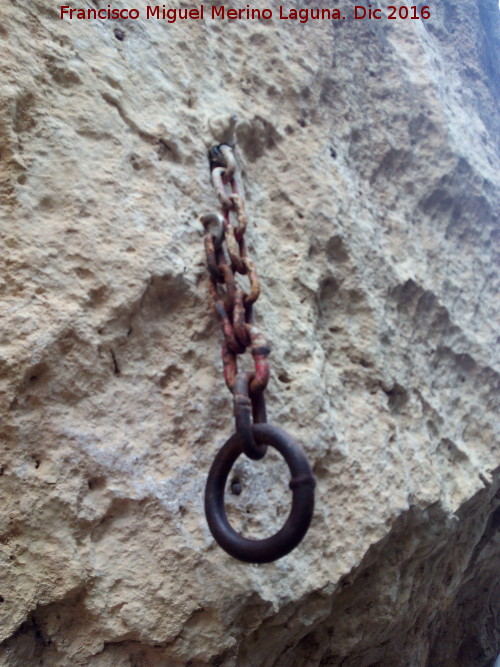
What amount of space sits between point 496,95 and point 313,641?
2629 millimetres

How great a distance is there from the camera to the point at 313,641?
1.14 m

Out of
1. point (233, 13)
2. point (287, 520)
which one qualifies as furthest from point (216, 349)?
point (233, 13)

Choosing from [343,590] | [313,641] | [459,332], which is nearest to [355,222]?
[459,332]

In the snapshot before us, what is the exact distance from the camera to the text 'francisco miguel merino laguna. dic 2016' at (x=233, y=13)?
1.04m

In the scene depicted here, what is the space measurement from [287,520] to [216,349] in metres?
0.37

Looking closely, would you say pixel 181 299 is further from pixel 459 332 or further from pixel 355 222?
pixel 459 332

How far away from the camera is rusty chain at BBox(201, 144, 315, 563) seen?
70 centimetres

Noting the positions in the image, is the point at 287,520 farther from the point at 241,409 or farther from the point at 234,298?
the point at 234,298

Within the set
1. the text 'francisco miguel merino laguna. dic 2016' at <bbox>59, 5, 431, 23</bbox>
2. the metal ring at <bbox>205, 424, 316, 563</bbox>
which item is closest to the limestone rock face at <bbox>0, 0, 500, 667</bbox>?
the text 'francisco miguel merino laguna. dic 2016' at <bbox>59, 5, 431, 23</bbox>

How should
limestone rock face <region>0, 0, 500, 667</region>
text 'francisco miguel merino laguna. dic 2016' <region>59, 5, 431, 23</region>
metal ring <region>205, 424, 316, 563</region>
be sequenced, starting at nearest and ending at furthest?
metal ring <region>205, 424, 316, 563</region>, limestone rock face <region>0, 0, 500, 667</region>, text 'francisco miguel merino laguna. dic 2016' <region>59, 5, 431, 23</region>

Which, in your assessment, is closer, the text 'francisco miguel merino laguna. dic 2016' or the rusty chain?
the rusty chain

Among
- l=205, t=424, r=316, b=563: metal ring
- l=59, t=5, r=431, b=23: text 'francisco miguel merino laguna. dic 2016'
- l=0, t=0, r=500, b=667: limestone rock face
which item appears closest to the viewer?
l=205, t=424, r=316, b=563: metal ring

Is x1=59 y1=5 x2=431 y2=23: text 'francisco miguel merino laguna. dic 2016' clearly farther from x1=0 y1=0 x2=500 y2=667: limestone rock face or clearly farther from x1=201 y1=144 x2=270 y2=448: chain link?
x1=201 y1=144 x2=270 y2=448: chain link

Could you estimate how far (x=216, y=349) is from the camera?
3.20ft
